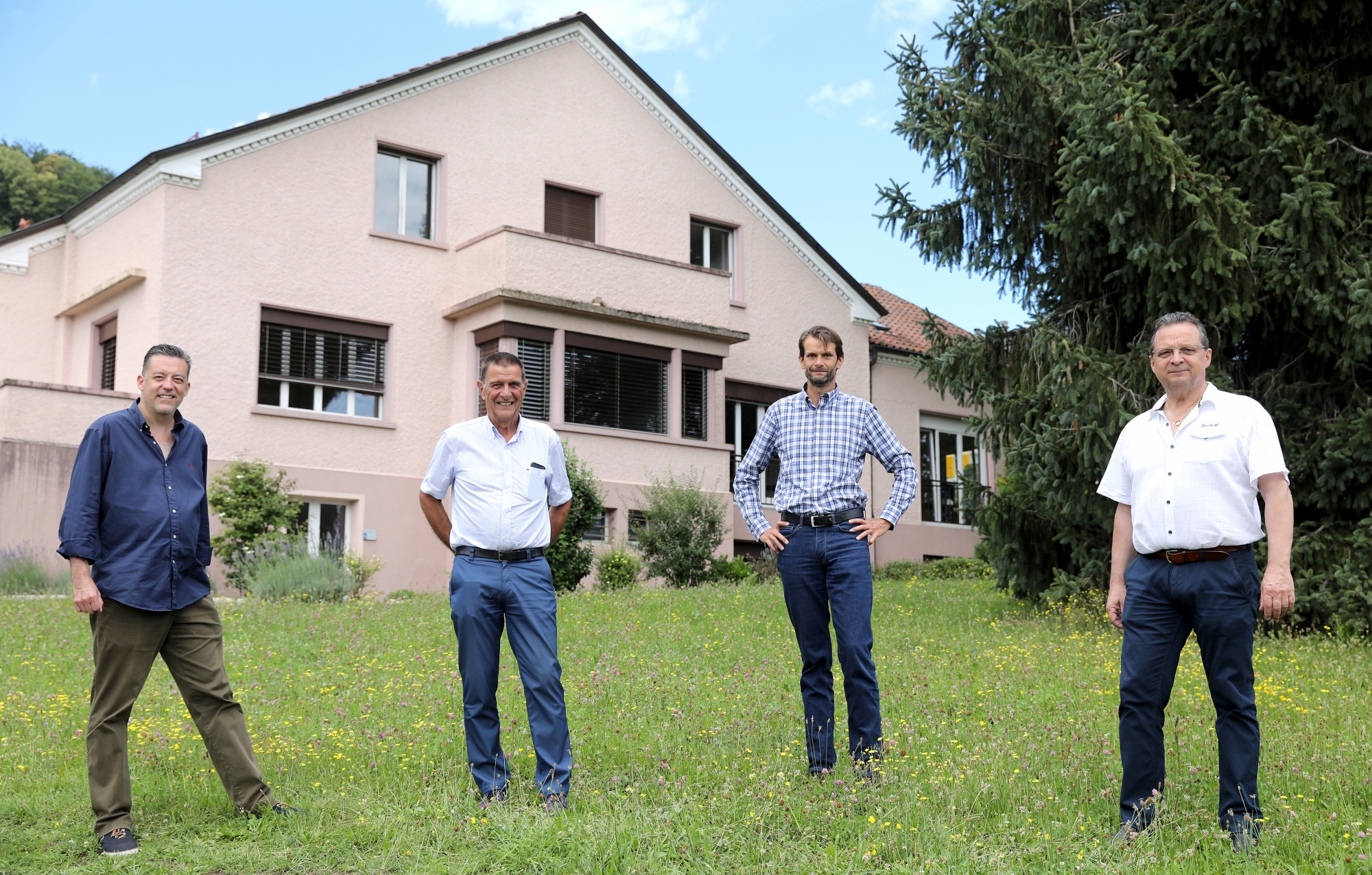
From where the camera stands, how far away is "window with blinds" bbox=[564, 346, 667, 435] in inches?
850

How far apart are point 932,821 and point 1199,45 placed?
376 inches

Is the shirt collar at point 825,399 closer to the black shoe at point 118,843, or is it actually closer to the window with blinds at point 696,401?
the black shoe at point 118,843

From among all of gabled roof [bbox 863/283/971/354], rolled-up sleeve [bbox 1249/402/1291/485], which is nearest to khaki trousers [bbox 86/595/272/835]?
rolled-up sleeve [bbox 1249/402/1291/485]

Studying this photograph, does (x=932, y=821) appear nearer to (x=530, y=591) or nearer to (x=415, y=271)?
(x=530, y=591)

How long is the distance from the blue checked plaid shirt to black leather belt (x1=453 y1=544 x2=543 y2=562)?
1.09 meters

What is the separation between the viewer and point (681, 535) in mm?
19875

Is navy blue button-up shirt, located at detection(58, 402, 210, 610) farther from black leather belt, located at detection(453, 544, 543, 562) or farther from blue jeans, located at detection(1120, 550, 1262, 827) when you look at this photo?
blue jeans, located at detection(1120, 550, 1262, 827)

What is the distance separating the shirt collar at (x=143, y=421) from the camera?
19.6 ft

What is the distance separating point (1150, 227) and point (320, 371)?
13.1 meters

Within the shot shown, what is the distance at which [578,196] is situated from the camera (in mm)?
23719

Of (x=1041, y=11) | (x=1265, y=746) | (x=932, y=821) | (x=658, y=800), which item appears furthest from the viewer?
(x=1041, y=11)

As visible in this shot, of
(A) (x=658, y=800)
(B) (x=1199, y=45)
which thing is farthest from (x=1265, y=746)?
(B) (x=1199, y=45)

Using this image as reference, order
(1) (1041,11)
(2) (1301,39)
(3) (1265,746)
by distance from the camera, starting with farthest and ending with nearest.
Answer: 1. (1) (1041,11)
2. (2) (1301,39)
3. (3) (1265,746)

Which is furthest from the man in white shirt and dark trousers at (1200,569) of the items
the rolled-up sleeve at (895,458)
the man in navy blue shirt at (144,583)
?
the man in navy blue shirt at (144,583)
